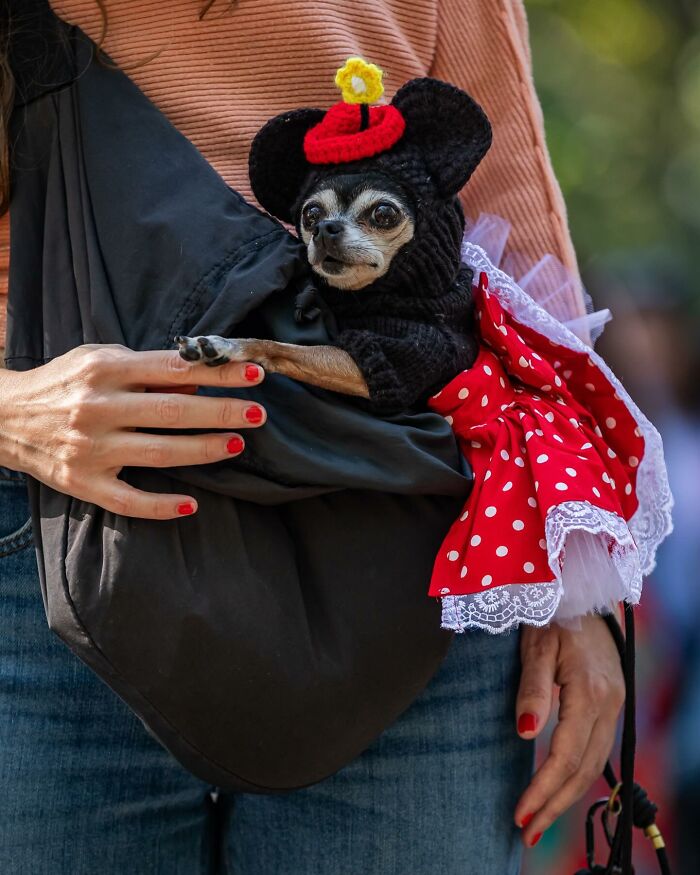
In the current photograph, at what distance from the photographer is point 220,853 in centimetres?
137

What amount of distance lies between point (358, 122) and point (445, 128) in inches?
4.1

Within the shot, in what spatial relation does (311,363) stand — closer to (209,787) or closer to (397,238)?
(397,238)

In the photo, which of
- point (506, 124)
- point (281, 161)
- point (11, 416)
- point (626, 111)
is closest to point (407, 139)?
point (281, 161)

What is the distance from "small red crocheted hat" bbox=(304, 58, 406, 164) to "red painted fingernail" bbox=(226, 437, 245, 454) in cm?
36

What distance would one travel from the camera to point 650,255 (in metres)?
4.66

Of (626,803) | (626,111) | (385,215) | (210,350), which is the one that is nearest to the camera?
(210,350)

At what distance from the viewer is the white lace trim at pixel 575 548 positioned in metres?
1.09

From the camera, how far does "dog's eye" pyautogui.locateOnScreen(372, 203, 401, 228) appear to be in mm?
1160

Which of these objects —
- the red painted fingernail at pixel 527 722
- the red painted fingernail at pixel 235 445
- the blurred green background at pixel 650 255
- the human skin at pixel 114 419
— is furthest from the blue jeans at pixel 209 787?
the blurred green background at pixel 650 255

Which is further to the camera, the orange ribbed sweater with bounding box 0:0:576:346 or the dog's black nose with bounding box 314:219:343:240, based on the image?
the orange ribbed sweater with bounding box 0:0:576:346

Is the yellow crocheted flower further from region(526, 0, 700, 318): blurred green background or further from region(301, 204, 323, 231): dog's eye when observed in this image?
region(526, 0, 700, 318): blurred green background

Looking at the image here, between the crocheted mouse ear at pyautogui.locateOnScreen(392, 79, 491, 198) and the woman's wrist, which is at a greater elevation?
the crocheted mouse ear at pyautogui.locateOnScreen(392, 79, 491, 198)

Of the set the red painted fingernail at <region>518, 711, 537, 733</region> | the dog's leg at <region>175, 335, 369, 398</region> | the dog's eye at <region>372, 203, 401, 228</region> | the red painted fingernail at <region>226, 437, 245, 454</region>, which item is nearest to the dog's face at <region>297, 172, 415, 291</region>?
the dog's eye at <region>372, 203, 401, 228</region>

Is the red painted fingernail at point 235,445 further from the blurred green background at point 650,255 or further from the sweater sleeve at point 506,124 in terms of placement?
the blurred green background at point 650,255
